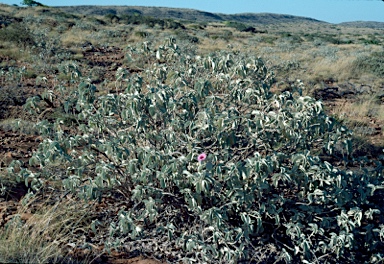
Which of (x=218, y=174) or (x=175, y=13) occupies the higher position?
(x=218, y=174)

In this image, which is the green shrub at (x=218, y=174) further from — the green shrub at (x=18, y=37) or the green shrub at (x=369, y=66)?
the green shrub at (x=369, y=66)

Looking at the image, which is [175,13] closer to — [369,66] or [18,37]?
[18,37]

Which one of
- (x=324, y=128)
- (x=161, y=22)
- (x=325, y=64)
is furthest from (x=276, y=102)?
(x=161, y=22)

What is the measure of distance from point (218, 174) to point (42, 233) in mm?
1481

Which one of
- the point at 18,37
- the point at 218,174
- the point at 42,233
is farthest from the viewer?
the point at 18,37

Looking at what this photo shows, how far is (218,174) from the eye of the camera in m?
3.16

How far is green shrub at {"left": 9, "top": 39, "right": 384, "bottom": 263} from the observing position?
3.25 meters

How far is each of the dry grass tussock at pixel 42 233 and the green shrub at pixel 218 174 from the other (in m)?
0.26

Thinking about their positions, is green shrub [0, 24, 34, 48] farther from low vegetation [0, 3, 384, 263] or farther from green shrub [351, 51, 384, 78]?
green shrub [351, 51, 384, 78]

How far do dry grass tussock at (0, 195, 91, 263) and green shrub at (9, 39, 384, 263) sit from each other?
0.26 metres

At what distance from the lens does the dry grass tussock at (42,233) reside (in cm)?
295

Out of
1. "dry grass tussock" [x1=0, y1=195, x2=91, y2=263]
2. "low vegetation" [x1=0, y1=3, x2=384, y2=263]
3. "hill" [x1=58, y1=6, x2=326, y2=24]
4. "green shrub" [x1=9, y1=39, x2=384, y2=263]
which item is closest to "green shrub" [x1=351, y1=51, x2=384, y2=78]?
"low vegetation" [x1=0, y1=3, x2=384, y2=263]

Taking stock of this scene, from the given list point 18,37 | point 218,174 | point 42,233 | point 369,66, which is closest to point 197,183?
point 218,174

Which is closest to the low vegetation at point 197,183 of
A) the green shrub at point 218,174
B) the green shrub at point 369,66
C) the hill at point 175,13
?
the green shrub at point 218,174
